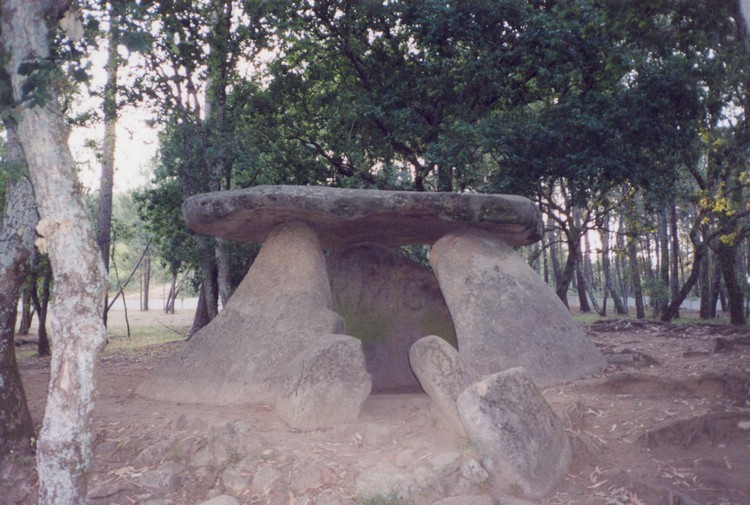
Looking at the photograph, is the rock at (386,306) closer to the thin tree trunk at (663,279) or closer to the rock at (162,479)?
the rock at (162,479)

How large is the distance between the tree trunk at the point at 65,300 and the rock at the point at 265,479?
1.27m

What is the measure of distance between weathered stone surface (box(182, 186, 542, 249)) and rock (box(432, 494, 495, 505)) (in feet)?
13.6

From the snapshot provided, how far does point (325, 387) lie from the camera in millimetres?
6160

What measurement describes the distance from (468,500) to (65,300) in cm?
307

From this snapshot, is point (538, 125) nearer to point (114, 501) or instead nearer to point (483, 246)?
point (483, 246)

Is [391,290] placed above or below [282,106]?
below

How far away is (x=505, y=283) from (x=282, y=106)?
7919 mm

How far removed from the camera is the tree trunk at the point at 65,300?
13.6 feet

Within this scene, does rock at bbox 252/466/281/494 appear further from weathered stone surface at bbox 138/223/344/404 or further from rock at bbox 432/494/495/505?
weathered stone surface at bbox 138/223/344/404

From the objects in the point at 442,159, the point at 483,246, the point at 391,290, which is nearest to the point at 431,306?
the point at 391,290

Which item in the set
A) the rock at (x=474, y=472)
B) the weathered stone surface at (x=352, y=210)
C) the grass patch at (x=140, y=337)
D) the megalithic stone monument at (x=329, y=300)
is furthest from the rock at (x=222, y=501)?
the grass patch at (x=140, y=337)

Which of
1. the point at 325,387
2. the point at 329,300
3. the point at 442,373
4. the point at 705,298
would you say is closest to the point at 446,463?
the point at 442,373

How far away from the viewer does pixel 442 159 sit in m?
12.6

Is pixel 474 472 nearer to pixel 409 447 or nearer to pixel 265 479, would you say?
pixel 409 447
